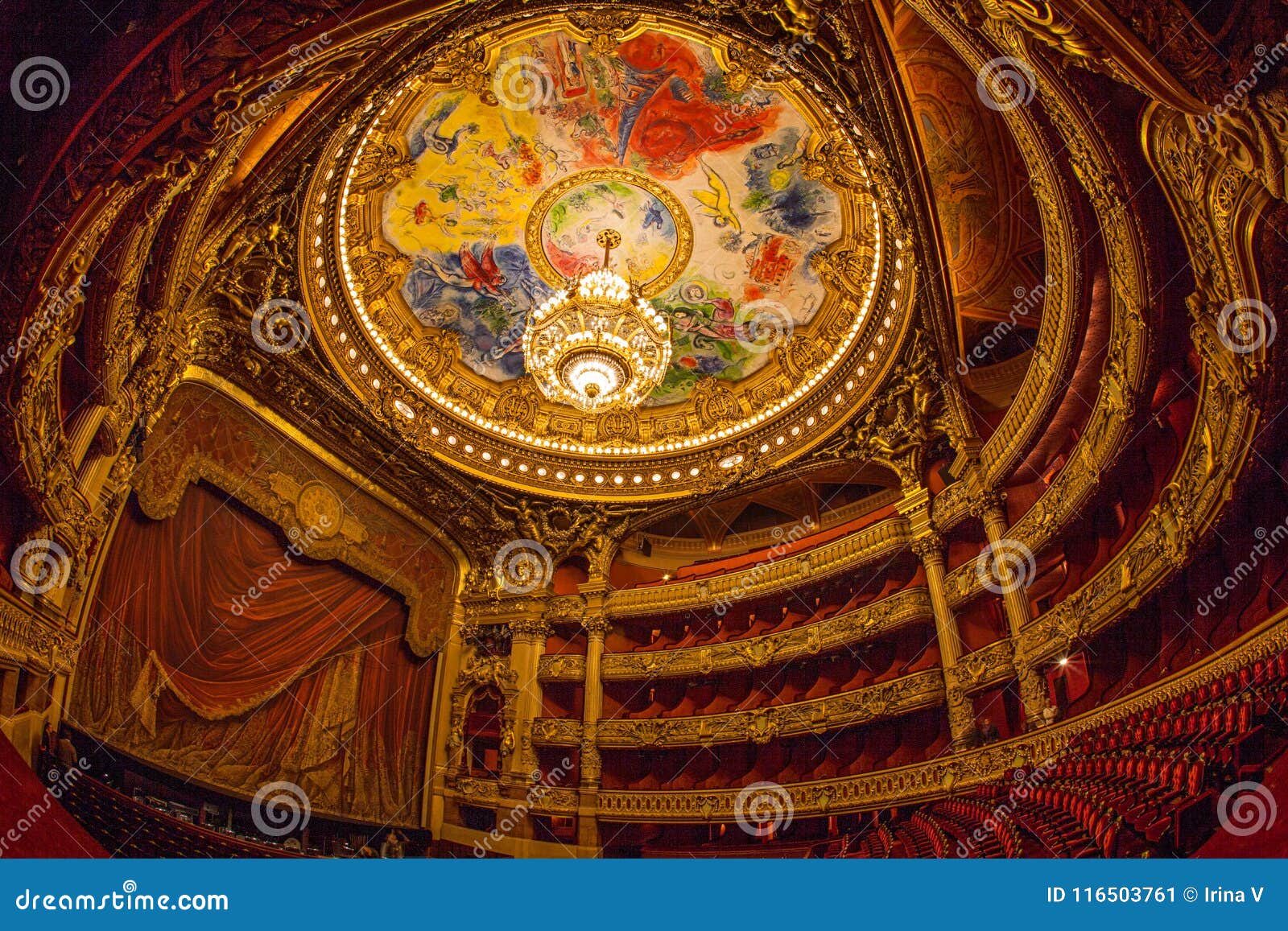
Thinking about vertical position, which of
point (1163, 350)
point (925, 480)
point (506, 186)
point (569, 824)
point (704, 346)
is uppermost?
point (506, 186)

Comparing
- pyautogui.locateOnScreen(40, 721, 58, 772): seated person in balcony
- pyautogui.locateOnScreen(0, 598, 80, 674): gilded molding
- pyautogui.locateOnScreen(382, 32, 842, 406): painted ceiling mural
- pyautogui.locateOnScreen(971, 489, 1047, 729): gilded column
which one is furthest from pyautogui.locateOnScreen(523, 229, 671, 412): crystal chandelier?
pyautogui.locateOnScreen(40, 721, 58, 772): seated person in balcony

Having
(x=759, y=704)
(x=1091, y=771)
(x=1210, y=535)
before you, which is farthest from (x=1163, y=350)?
(x=759, y=704)

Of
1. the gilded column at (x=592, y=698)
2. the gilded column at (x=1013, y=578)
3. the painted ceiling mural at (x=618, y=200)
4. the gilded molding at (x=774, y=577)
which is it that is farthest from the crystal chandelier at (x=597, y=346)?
the gilded column at (x=1013, y=578)

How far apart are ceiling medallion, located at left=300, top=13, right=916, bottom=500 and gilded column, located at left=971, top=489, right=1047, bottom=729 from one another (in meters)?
3.91

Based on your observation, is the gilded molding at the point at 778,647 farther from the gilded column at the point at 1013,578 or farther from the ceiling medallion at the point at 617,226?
the ceiling medallion at the point at 617,226

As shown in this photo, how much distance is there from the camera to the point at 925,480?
13.2 metres

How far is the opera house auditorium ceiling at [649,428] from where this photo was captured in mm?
5371

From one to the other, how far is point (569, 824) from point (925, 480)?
8.59 m

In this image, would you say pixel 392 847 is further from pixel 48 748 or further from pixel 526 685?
pixel 48 748

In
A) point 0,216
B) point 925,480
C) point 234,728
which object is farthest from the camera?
point 925,480

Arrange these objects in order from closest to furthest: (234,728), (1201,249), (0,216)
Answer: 1. (0,216)
2. (1201,249)
3. (234,728)

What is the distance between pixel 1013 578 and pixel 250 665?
11.4m

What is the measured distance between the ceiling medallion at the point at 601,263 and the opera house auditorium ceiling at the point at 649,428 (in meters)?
0.09

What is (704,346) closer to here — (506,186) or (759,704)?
(506,186)
